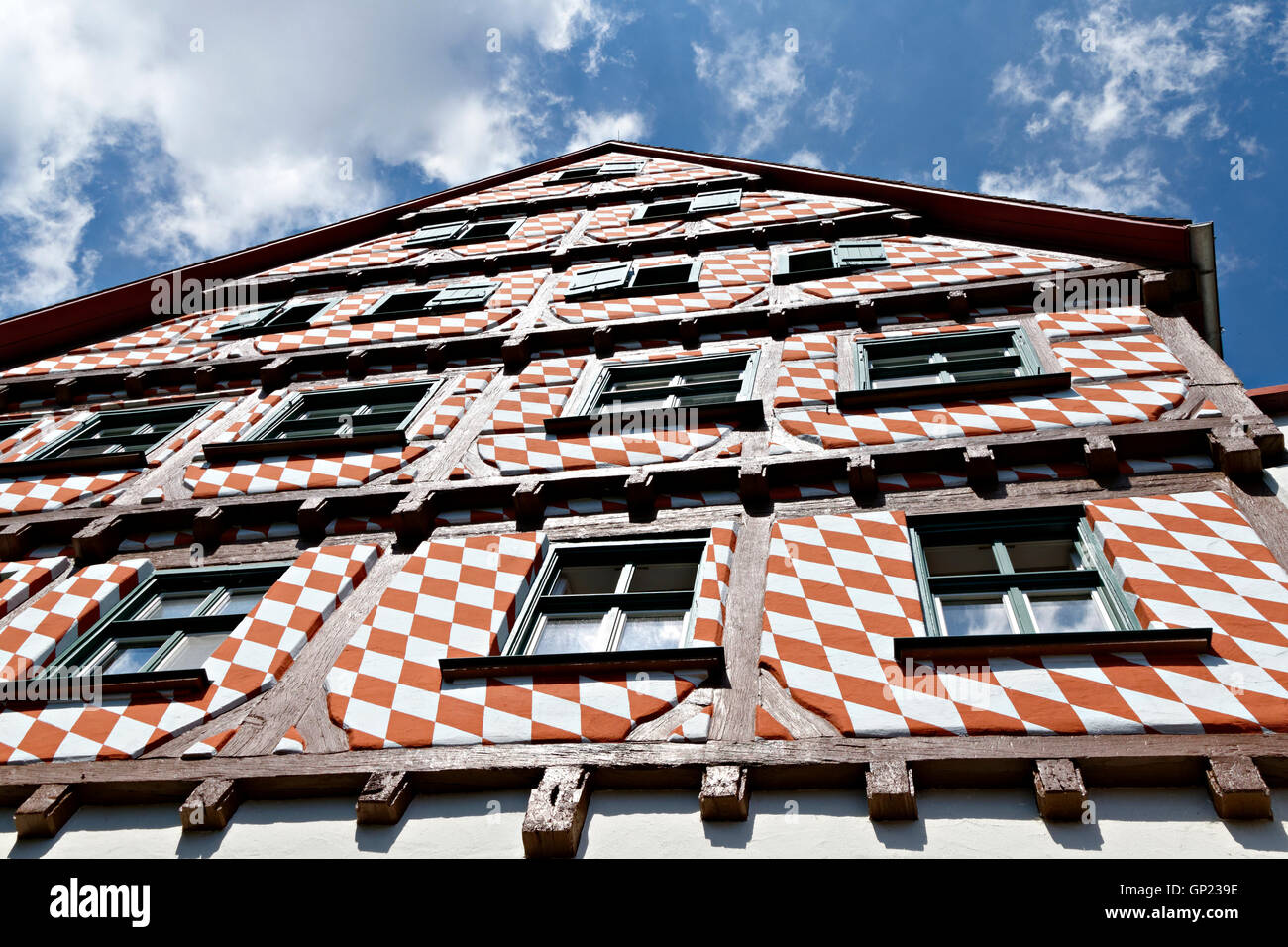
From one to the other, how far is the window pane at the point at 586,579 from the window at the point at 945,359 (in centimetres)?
318

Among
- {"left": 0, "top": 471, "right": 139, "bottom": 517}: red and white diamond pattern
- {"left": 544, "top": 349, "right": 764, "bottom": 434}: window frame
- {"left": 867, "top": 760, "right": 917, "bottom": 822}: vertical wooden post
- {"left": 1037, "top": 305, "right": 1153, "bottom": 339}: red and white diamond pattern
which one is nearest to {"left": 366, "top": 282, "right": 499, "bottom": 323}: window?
{"left": 544, "top": 349, "right": 764, "bottom": 434}: window frame

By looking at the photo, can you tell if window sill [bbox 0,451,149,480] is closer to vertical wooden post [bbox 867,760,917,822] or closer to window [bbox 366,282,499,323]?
window [bbox 366,282,499,323]

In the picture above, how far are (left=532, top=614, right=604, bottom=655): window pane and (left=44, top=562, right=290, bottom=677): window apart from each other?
→ 2087mm

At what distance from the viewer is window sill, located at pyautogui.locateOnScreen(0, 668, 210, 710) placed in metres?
5.59

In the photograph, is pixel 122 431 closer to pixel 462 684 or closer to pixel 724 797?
pixel 462 684

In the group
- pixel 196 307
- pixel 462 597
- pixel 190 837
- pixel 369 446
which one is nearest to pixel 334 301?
pixel 196 307

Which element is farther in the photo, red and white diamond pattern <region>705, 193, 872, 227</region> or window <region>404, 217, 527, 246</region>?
window <region>404, 217, 527, 246</region>

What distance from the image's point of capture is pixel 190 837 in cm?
463

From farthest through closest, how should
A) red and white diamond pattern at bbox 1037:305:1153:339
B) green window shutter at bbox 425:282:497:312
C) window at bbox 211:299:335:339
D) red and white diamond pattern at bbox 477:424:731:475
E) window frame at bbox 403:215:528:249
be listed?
1. window frame at bbox 403:215:528:249
2. window at bbox 211:299:335:339
3. green window shutter at bbox 425:282:497:312
4. red and white diamond pattern at bbox 1037:305:1153:339
5. red and white diamond pattern at bbox 477:424:731:475

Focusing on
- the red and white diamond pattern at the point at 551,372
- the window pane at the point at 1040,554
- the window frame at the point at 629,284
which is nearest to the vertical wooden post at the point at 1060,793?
the window pane at the point at 1040,554

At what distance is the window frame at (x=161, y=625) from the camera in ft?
18.7

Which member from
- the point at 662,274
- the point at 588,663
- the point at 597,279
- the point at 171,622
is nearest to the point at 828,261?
the point at 662,274

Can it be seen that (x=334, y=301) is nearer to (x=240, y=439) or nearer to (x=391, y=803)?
(x=240, y=439)
